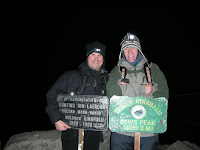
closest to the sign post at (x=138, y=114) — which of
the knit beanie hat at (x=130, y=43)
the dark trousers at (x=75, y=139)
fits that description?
the dark trousers at (x=75, y=139)

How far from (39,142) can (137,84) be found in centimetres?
296

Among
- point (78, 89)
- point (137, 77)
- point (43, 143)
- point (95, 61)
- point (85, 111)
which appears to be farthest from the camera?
point (43, 143)

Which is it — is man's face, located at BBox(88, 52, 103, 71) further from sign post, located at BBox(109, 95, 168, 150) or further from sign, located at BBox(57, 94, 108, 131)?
sign post, located at BBox(109, 95, 168, 150)

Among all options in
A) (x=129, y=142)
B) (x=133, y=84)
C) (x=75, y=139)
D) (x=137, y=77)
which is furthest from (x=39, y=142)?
(x=137, y=77)

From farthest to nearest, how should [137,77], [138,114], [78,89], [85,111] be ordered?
1. [78,89]
2. [137,77]
3. [85,111]
4. [138,114]

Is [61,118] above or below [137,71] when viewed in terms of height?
below

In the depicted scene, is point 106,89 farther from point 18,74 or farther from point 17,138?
point 18,74

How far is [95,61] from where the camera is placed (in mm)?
2760

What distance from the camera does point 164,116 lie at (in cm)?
214

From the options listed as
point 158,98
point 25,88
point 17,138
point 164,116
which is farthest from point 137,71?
point 25,88

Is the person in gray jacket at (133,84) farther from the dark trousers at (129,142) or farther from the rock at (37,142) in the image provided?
the rock at (37,142)

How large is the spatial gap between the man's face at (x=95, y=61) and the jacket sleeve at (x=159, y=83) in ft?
3.46

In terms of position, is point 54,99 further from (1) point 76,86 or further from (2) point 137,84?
(2) point 137,84

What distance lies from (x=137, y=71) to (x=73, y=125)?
5.17 feet
